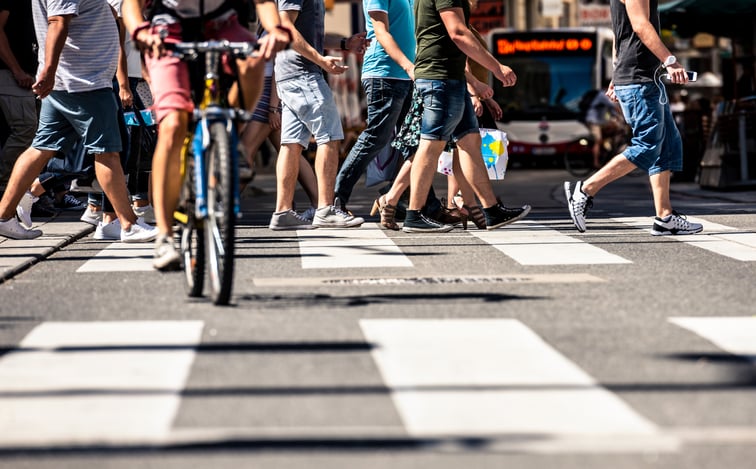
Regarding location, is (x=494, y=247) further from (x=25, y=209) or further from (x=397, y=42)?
(x=25, y=209)

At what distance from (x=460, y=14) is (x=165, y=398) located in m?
5.99

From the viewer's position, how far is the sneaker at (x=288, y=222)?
1073 centimetres

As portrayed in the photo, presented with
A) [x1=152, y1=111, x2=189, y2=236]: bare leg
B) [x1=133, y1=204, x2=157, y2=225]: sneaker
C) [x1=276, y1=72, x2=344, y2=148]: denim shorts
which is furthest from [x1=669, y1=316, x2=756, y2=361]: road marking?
[x1=133, y1=204, x2=157, y2=225]: sneaker

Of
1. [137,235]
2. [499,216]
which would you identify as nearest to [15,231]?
[137,235]

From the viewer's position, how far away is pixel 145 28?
6617 millimetres

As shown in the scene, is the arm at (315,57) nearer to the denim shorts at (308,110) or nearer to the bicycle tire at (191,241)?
the denim shorts at (308,110)

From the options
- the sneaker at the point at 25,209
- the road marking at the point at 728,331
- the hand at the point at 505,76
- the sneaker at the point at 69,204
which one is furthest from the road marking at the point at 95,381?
the sneaker at the point at 69,204

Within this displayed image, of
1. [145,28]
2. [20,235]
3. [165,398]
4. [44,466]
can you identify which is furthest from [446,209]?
[44,466]

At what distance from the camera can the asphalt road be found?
3.87 metres

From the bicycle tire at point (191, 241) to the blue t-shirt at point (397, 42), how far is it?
4.22 m

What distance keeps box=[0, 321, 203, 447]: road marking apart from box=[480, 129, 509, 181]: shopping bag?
223 inches

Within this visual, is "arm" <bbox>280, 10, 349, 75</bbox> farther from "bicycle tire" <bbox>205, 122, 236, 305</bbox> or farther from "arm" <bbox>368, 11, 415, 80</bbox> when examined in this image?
"bicycle tire" <bbox>205, 122, 236, 305</bbox>

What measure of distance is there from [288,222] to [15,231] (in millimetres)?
1981

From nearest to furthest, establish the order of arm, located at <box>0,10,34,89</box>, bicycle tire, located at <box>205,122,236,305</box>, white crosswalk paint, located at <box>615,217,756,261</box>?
bicycle tire, located at <box>205,122,236,305</box>, white crosswalk paint, located at <box>615,217,756,261</box>, arm, located at <box>0,10,34,89</box>
